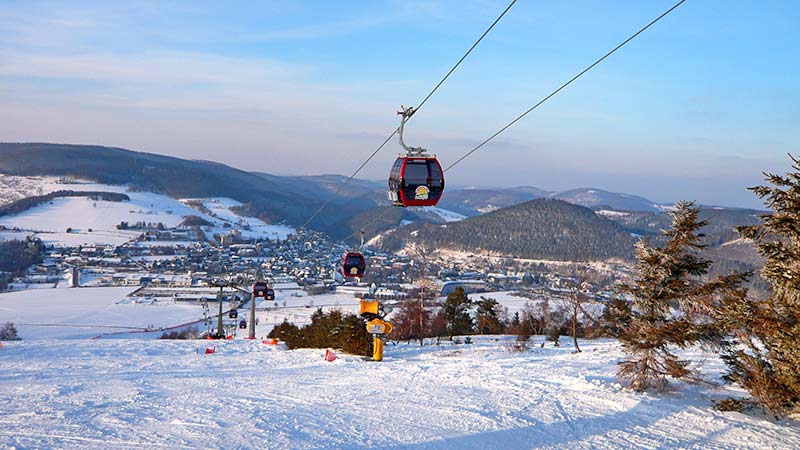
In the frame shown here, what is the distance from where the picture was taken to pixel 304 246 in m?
119

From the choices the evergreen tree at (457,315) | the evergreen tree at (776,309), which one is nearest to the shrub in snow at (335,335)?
the evergreen tree at (457,315)

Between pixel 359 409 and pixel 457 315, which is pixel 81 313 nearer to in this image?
pixel 457 315

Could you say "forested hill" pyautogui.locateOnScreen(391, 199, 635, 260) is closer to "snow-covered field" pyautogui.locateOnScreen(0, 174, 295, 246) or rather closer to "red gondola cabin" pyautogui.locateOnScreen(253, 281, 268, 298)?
"snow-covered field" pyautogui.locateOnScreen(0, 174, 295, 246)

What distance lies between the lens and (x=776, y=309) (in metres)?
9.51

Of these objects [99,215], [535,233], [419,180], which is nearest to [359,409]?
[419,180]

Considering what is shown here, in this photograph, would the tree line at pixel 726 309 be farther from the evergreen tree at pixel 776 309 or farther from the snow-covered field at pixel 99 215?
the snow-covered field at pixel 99 215

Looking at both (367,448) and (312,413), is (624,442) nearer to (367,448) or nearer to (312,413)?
(367,448)

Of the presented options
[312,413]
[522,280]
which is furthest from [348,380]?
[522,280]

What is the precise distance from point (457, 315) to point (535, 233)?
91940 mm

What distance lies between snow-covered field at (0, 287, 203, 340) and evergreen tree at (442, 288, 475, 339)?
24900mm

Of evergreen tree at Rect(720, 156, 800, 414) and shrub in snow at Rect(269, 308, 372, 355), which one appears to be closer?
evergreen tree at Rect(720, 156, 800, 414)

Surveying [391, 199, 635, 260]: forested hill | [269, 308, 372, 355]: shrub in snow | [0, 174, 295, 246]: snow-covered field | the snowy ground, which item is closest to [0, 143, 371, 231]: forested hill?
[0, 174, 295, 246]: snow-covered field

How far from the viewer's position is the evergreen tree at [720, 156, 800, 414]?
9.03 metres

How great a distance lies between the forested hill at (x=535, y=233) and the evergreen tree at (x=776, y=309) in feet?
315
